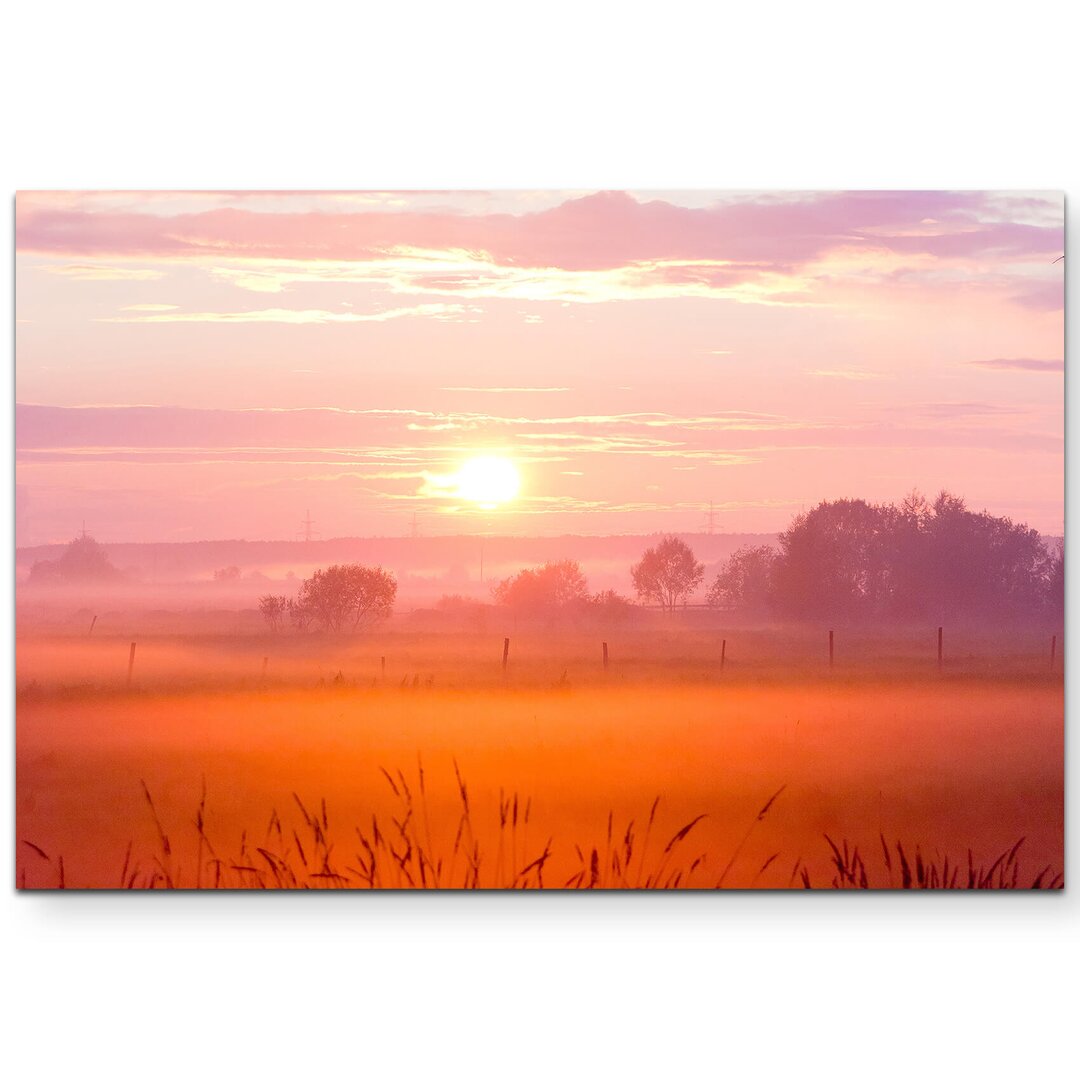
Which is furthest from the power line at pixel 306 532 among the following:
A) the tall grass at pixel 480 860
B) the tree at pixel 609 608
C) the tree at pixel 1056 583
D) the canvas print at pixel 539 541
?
the tree at pixel 1056 583

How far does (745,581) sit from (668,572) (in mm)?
240

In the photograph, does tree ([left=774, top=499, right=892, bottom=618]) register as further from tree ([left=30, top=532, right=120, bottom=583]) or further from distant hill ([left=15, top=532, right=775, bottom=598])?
tree ([left=30, top=532, right=120, bottom=583])

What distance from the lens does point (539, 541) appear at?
363 centimetres

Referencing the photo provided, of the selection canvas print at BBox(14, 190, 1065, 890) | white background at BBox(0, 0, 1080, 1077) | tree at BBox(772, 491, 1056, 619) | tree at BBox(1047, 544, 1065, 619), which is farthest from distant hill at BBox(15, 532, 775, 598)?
tree at BBox(1047, 544, 1065, 619)

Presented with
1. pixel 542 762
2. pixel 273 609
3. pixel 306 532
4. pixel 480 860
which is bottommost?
pixel 480 860

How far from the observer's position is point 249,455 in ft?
12.0

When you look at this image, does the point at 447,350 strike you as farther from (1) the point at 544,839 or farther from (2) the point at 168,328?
(1) the point at 544,839

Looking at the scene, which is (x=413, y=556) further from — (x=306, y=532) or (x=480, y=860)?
(x=480, y=860)

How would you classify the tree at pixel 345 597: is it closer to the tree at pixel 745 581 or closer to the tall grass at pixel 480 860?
the tall grass at pixel 480 860

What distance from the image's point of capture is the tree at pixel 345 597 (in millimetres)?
3576

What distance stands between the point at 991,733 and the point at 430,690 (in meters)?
1.72

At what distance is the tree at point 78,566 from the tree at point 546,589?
3.94 ft
